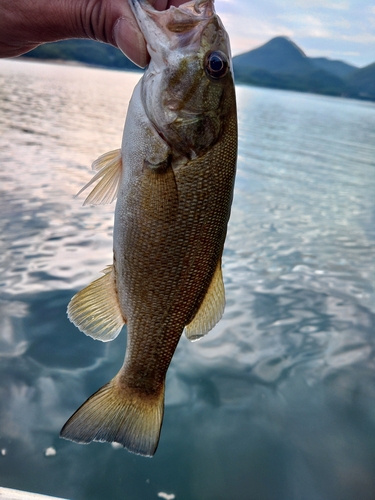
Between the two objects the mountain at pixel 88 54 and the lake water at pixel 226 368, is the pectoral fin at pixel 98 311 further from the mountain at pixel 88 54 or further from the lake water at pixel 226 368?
the mountain at pixel 88 54

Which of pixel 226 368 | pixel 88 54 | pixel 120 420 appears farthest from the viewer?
pixel 88 54

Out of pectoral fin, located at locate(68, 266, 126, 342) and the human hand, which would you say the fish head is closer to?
the human hand

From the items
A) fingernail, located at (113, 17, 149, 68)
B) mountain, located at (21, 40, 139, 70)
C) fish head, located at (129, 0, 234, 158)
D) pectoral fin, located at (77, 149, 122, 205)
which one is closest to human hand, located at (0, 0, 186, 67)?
fingernail, located at (113, 17, 149, 68)

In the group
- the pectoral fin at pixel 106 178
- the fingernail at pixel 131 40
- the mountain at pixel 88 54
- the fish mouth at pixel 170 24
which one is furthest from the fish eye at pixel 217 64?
the mountain at pixel 88 54

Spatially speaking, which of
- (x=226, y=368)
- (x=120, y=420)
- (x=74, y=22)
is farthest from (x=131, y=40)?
(x=226, y=368)

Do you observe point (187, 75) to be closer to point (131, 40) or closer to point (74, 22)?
point (131, 40)

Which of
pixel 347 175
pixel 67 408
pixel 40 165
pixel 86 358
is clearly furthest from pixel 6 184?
pixel 347 175
